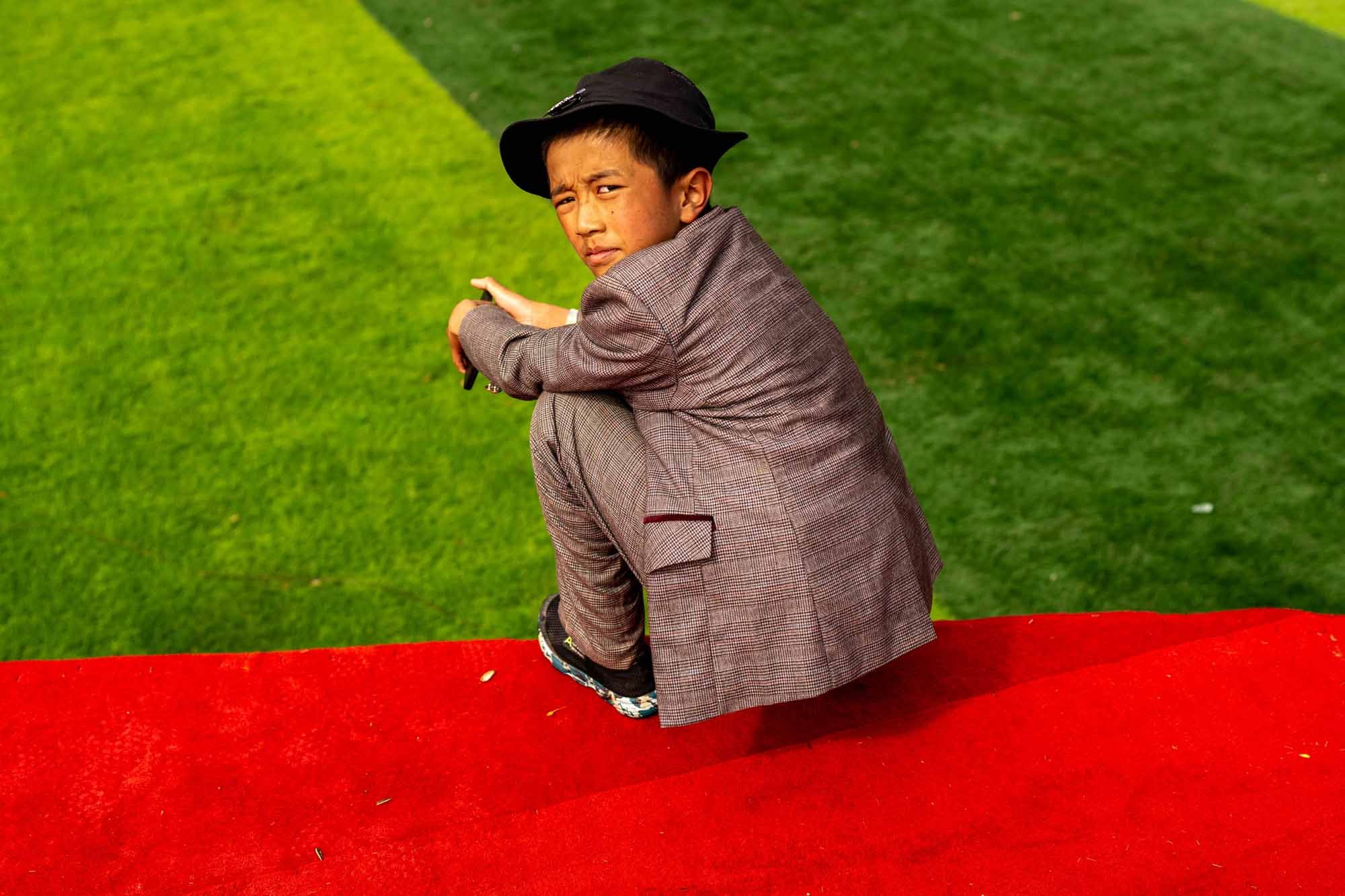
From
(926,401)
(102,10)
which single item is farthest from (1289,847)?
(102,10)

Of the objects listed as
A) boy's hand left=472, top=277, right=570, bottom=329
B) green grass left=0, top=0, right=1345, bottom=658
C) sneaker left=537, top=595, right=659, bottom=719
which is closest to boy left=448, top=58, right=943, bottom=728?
boy's hand left=472, top=277, right=570, bottom=329

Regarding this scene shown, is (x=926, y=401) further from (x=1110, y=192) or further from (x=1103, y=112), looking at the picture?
(x=1103, y=112)

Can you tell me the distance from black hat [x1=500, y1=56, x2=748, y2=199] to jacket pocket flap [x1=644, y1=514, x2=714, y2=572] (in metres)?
0.58

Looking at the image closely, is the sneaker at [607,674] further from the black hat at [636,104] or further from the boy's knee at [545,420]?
the black hat at [636,104]

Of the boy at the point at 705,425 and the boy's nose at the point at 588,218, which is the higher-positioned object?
the boy's nose at the point at 588,218

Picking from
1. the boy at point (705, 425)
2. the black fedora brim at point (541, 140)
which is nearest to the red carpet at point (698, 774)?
the boy at point (705, 425)

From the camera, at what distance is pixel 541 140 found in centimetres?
190

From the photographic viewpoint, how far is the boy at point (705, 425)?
5.72 ft

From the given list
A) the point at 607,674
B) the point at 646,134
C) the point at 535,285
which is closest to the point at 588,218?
the point at 646,134

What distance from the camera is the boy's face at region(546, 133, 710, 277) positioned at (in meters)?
1.82

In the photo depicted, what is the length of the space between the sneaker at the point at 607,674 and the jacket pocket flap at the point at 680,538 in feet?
1.28

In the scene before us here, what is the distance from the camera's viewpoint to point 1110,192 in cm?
424

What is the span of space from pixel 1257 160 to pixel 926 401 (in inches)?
82.2

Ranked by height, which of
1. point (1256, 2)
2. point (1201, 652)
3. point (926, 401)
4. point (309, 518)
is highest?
point (1256, 2)
